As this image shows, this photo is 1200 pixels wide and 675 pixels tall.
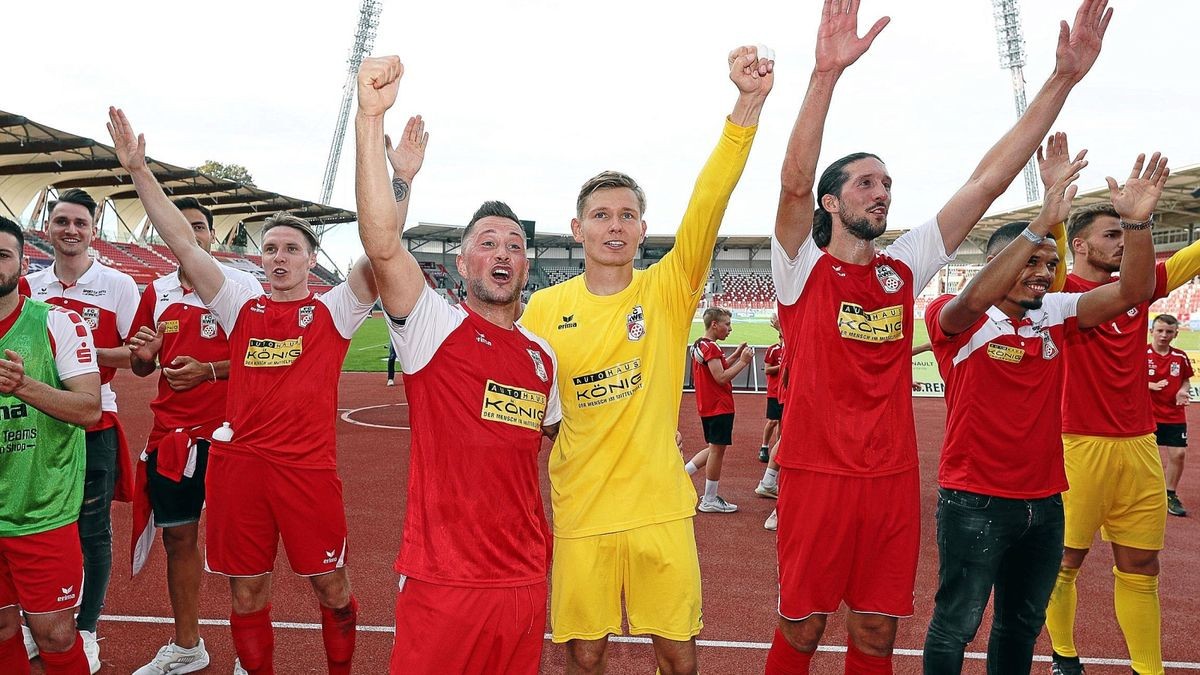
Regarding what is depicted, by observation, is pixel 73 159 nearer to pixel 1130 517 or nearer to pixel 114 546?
pixel 114 546

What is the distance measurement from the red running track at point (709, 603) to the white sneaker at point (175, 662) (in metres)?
0.12

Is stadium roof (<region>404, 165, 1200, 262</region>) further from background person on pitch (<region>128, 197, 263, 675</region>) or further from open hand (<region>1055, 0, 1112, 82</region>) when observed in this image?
background person on pitch (<region>128, 197, 263, 675</region>)

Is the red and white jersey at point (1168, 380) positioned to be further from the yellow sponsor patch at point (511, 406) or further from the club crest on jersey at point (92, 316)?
the club crest on jersey at point (92, 316)

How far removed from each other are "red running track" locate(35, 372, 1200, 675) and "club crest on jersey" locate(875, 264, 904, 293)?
1.99 meters

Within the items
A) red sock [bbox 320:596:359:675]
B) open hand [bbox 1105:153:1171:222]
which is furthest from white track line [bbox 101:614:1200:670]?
open hand [bbox 1105:153:1171:222]

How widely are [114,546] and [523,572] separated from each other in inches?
242

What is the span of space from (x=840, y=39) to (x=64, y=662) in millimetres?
4442

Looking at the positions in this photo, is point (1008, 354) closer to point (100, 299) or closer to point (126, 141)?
point (126, 141)

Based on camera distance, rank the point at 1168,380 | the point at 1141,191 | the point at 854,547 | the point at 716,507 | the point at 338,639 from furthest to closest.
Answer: the point at 1168,380 → the point at 716,507 → the point at 338,639 → the point at 1141,191 → the point at 854,547

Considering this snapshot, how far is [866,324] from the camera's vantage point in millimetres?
3215

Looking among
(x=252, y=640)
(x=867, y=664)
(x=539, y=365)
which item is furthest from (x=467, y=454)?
(x=252, y=640)

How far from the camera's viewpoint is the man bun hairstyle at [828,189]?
3342 mm

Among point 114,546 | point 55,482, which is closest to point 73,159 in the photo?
point 114,546

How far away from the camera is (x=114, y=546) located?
22.4 ft
